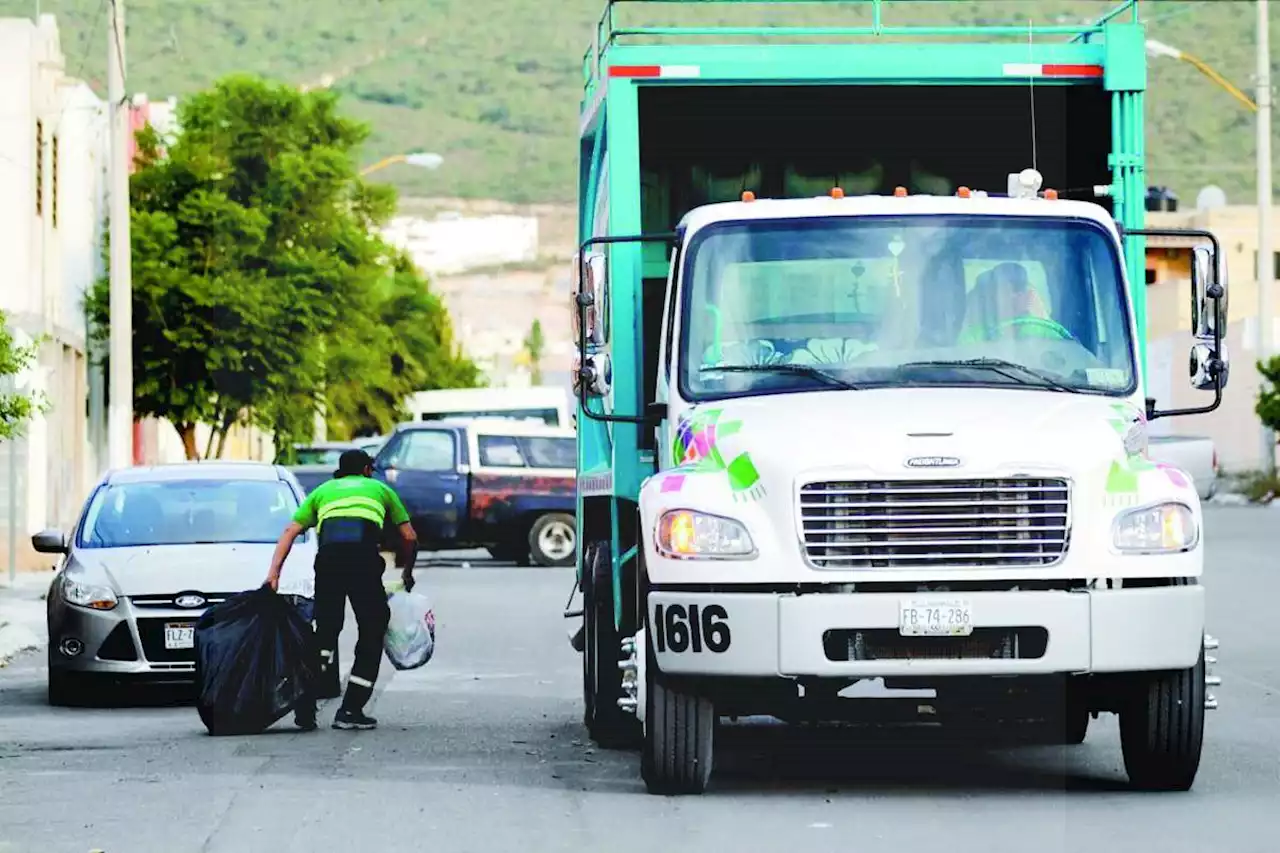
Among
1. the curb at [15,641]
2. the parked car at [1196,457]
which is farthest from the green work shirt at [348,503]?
the parked car at [1196,457]

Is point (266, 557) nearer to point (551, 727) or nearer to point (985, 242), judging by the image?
point (551, 727)

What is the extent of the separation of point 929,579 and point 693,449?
1218 mm

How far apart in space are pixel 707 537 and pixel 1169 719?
209 cm

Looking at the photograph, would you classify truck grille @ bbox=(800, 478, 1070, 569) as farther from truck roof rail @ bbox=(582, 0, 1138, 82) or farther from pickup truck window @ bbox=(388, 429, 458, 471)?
pickup truck window @ bbox=(388, 429, 458, 471)

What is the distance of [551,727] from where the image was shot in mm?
15523

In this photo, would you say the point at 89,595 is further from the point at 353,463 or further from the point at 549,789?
the point at 549,789

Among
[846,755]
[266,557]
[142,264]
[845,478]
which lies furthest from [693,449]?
[142,264]

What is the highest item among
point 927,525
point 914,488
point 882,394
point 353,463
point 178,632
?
point 882,394

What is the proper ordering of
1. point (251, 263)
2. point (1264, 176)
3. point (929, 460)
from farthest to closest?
point (1264, 176)
point (251, 263)
point (929, 460)

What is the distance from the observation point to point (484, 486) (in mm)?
37062

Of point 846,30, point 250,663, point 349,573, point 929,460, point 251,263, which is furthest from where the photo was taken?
point 251,263

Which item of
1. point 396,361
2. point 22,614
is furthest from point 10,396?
point 396,361

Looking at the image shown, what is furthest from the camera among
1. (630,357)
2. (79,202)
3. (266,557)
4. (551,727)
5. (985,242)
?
(79,202)

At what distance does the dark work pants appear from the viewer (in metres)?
15.3
